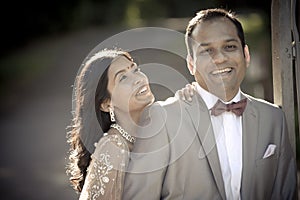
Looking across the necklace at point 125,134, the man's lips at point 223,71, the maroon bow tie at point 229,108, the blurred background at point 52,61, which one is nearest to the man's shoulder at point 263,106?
the maroon bow tie at point 229,108

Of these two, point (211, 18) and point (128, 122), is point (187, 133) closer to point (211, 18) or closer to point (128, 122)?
point (128, 122)

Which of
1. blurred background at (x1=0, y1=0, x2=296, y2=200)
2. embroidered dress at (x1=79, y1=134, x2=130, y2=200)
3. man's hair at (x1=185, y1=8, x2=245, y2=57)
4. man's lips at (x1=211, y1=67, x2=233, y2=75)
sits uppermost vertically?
blurred background at (x1=0, y1=0, x2=296, y2=200)

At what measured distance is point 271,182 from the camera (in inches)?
137

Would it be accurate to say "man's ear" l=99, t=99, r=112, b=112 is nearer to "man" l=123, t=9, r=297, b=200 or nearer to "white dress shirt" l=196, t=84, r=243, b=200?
"man" l=123, t=9, r=297, b=200

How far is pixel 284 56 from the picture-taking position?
361cm

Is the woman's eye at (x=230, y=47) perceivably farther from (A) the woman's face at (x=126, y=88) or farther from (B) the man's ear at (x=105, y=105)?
(B) the man's ear at (x=105, y=105)

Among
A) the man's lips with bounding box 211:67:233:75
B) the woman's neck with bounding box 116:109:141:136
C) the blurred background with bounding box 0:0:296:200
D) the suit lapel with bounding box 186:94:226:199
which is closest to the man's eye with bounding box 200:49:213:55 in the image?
the man's lips with bounding box 211:67:233:75

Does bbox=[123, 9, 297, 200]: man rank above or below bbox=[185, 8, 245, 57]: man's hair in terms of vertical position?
below

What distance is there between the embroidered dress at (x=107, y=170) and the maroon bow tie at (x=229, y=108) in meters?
0.50

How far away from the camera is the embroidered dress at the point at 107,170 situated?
10.7 feet

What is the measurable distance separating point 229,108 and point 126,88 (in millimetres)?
535

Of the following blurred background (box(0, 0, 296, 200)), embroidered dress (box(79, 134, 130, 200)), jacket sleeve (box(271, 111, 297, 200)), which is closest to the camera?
embroidered dress (box(79, 134, 130, 200))

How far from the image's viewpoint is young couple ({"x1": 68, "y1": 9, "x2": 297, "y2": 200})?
330 centimetres

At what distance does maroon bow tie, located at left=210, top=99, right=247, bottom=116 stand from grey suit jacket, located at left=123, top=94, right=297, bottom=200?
0.12 ft
